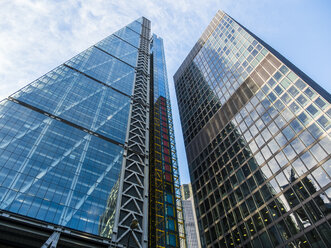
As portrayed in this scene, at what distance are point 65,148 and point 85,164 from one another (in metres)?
4.15

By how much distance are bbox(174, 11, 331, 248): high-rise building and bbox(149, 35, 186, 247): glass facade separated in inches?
385

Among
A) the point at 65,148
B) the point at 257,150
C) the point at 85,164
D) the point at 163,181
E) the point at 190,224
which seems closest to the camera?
the point at 85,164

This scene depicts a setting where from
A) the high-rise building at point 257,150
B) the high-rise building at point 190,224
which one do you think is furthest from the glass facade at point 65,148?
the high-rise building at point 190,224

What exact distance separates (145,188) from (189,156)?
29.4 metres

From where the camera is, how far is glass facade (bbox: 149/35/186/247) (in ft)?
124

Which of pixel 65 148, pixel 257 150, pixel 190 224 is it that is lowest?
pixel 65 148

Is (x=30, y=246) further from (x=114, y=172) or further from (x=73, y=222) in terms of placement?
(x=114, y=172)

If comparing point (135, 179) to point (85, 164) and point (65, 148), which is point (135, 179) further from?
point (65, 148)

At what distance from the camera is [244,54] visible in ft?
191

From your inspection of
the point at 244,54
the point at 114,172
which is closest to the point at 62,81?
the point at 114,172

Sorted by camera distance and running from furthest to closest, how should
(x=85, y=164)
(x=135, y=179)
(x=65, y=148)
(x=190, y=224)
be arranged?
(x=190, y=224)
(x=135, y=179)
(x=65, y=148)
(x=85, y=164)

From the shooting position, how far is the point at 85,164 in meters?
38.4

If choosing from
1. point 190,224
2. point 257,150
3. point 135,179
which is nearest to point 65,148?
point 135,179

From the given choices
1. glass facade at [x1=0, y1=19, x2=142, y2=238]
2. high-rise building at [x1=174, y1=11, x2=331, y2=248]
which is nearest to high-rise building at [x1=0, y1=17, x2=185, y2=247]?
glass facade at [x1=0, y1=19, x2=142, y2=238]
